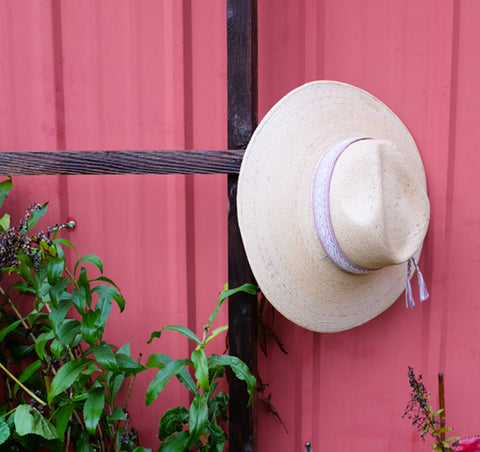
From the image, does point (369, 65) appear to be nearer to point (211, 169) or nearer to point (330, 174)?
point (330, 174)

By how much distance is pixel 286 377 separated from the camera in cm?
134

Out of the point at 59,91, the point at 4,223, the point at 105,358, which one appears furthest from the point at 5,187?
the point at 105,358

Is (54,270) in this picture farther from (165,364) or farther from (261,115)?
(261,115)

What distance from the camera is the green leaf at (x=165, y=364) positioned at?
1.08 m

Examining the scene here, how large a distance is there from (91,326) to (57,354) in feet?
0.35

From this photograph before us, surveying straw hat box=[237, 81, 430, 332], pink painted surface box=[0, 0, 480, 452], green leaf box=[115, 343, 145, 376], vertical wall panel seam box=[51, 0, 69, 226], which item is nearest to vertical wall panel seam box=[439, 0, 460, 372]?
pink painted surface box=[0, 0, 480, 452]

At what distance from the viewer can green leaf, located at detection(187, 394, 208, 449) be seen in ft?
3.39

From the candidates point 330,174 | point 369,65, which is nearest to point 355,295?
point 330,174

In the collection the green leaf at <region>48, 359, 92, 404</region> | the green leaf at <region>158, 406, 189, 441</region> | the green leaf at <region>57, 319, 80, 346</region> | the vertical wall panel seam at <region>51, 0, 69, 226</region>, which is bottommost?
the green leaf at <region>158, 406, 189, 441</region>

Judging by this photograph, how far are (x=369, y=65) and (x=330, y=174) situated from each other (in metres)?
0.45

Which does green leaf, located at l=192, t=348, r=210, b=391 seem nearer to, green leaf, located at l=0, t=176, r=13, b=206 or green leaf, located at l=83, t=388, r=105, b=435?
green leaf, located at l=83, t=388, r=105, b=435

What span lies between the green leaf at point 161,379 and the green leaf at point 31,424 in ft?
0.88

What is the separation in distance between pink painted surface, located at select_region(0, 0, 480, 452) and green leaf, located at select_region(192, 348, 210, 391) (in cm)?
30

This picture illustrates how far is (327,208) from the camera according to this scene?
100 cm
